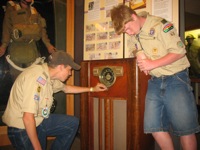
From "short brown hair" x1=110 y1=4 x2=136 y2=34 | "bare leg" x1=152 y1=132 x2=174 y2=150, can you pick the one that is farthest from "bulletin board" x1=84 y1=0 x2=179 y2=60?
"bare leg" x1=152 y1=132 x2=174 y2=150

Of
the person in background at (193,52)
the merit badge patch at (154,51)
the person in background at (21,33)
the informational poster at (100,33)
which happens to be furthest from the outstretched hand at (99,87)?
the person in background at (193,52)

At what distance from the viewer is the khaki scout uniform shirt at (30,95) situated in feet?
4.45

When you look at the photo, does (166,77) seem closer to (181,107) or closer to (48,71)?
(181,107)

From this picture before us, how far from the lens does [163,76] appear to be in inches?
56.1

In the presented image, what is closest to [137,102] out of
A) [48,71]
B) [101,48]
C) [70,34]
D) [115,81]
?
[115,81]

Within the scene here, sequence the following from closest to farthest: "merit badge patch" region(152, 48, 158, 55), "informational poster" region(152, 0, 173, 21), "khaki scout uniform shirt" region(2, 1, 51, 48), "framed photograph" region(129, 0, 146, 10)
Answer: "merit badge patch" region(152, 48, 158, 55) → "informational poster" region(152, 0, 173, 21) → "framed photograph" region(129, 0, 146, 10) → "khaki scout uniform shirt" region(2, 1, 51, 48)

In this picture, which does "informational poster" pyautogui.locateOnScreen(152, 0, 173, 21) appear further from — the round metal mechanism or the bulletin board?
the round metal mechanism

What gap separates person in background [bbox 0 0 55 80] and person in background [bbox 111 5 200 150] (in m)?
1.44

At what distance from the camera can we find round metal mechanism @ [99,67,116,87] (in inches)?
61.7

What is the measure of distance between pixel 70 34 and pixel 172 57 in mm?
1668

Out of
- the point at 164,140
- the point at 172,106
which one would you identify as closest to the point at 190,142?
the point at 164,140

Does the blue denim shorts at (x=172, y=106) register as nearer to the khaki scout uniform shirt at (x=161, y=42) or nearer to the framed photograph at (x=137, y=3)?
the khaki scout uniform shirt at (x=161, y=42)

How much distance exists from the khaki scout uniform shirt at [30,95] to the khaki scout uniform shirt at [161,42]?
33.6 inches

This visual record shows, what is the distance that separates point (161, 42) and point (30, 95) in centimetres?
106
